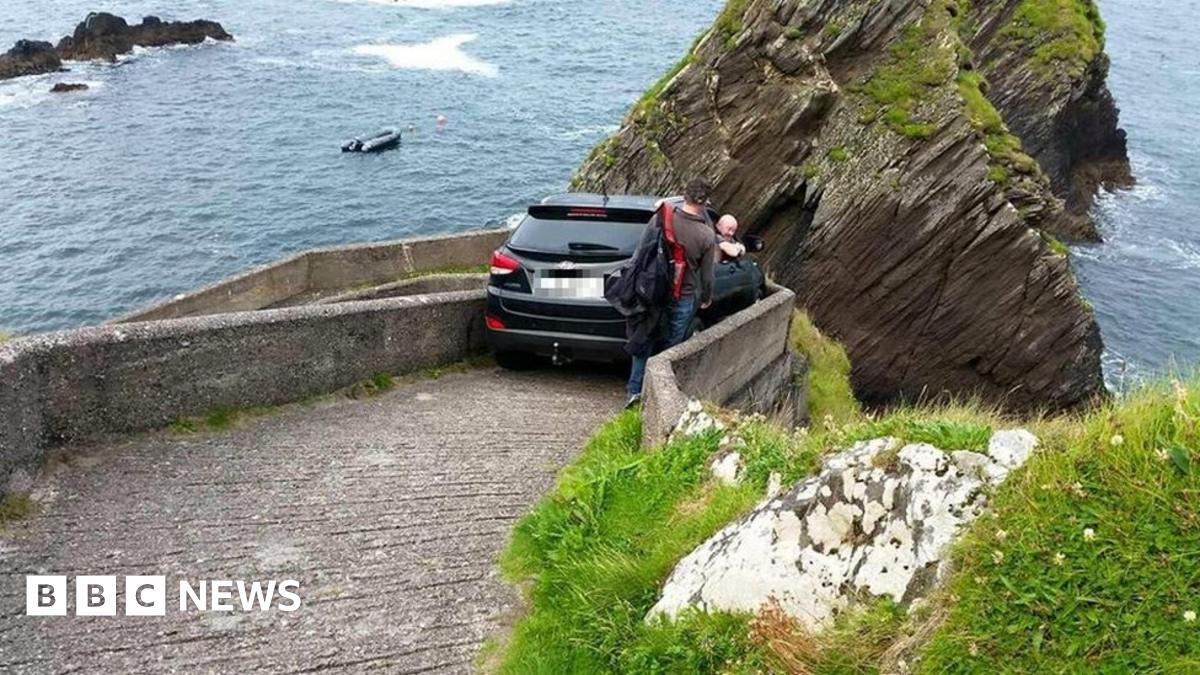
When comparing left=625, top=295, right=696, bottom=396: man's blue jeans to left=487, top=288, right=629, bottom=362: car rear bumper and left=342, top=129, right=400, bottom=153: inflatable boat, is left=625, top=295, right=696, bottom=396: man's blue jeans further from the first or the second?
left=342, top=129, right=400, bottom=153: inflatable boat

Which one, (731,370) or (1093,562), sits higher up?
(1093,562)

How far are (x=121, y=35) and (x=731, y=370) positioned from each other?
59.4m

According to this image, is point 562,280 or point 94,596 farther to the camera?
point 562,280

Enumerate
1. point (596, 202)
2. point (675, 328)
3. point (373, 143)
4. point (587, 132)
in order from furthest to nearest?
point (587, 132), point (373, 143), point (596, 202), point (675, 328)

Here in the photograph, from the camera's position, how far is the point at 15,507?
5.73 meters

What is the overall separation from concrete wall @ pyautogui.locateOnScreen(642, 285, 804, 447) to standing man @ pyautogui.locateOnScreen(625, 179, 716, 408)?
23cm

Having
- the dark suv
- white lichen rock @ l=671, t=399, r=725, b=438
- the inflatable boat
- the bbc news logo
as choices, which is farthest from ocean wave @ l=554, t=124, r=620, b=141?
the bbc news logo

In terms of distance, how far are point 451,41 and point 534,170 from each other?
1067 inches

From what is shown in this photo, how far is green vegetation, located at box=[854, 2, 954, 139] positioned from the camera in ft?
65.0

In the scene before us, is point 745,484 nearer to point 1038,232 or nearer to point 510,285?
point 510,285

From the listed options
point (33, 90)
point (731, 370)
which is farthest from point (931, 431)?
point (33, 90)

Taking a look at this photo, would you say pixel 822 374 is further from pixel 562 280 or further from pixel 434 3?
pixel 434 3

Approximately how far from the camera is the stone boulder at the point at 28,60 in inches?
2067

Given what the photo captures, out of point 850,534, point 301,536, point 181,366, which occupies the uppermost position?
point 850,534
